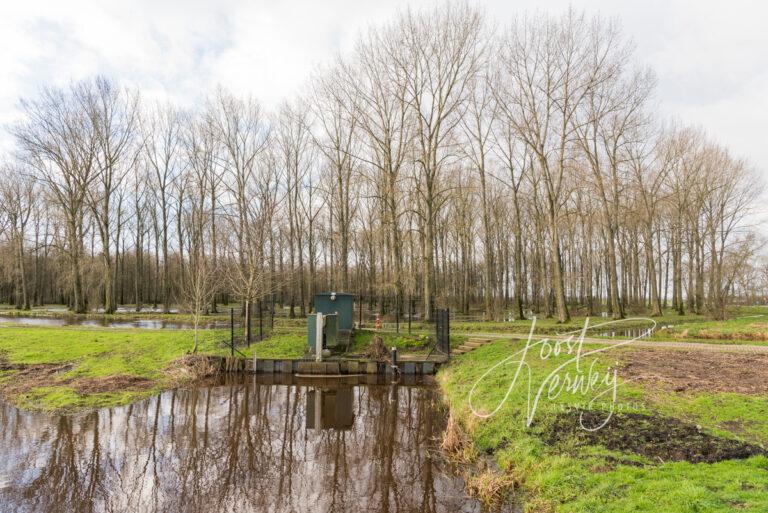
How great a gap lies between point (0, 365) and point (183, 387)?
6.82 metres

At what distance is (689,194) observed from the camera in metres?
32.0

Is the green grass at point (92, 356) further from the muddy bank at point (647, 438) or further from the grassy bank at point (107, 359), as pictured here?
the muddy bank at point (647, 438)

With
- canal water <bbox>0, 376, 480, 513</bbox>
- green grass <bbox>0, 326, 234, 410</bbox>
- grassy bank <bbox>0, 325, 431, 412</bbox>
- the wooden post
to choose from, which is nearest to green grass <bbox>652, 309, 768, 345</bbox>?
grassy bank <bbox>0, 325, 431, 412</bbox>

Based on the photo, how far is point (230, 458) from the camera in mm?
7715

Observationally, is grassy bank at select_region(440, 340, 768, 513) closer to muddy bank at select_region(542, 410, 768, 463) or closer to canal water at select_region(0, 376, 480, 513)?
muddy bank at select_region(542, 410, 768, 463)

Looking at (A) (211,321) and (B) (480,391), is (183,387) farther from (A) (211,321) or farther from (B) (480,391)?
(A) (211,321)

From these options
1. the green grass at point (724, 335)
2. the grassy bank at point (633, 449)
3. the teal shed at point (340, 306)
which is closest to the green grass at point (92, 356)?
the teal shed at point (340, 306)

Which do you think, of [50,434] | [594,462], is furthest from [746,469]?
[50,434]

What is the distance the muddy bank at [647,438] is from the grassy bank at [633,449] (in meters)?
0.01

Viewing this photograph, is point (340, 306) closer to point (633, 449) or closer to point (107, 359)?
point (107, 359)

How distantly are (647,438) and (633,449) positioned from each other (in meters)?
0.52

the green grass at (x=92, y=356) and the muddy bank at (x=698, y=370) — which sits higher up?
the muddy bank at (x=698, y=370)

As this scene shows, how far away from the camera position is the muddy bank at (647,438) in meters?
5.80

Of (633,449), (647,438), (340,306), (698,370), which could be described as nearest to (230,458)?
(633,449)
